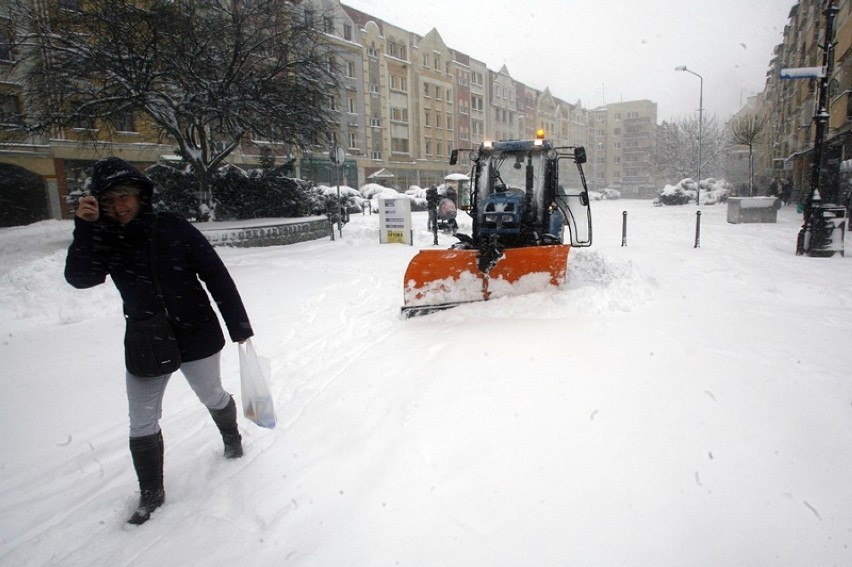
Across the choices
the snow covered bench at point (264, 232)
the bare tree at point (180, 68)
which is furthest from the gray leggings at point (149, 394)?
the bare tree at point (180, 68)

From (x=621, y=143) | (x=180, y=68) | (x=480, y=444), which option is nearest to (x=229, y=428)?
(x=480, y=444)

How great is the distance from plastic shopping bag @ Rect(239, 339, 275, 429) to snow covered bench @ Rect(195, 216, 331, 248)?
11075 mm

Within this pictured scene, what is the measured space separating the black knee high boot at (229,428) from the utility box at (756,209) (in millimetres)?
21122

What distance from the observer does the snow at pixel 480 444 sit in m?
2.30

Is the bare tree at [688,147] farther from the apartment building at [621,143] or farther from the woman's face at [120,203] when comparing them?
the woman's face at [120,203]

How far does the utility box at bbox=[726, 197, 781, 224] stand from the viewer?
18281 millimetres

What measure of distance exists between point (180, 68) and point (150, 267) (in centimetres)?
1335

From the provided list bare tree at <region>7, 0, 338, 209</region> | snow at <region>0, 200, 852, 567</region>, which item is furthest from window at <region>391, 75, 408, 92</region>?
snow at <region>0, 200, 852, 567</region>

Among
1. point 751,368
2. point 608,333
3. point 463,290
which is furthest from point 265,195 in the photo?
point 751,368

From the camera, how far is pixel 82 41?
12.6 metres

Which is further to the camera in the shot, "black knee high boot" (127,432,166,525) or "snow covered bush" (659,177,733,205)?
"snow covered bush" (659,177,733,205)

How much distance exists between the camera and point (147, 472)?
2648 mm

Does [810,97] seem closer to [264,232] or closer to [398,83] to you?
[264,232]

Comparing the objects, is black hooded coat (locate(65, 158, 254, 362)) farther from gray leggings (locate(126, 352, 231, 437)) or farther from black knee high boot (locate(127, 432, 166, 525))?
black knee high boot (locate(127, 432, 166, 525))
